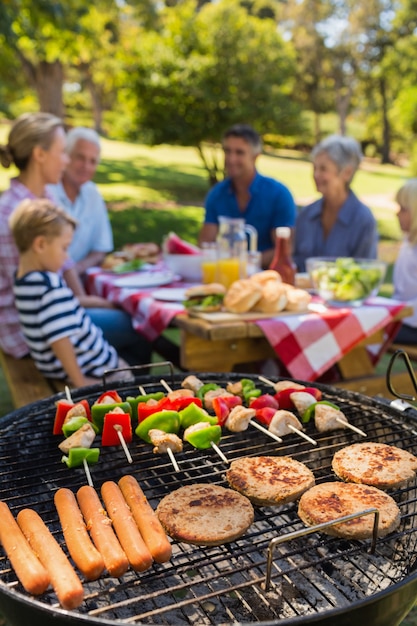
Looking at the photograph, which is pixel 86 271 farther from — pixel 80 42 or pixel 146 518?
pixel 80 42

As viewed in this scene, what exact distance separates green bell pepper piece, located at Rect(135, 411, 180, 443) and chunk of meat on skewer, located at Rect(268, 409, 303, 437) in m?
0.38

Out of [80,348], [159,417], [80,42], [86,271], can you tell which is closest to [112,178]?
[80,42]

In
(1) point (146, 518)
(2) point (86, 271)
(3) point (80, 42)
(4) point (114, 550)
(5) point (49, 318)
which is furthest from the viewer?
(3) point (80, 42)

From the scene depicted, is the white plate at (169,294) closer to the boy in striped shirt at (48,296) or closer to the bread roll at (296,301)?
the boy in striped shirt at (48,296)

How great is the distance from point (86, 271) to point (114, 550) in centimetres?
395

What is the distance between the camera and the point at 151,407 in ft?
8.00

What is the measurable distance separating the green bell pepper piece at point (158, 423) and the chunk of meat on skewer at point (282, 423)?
382 millimetres

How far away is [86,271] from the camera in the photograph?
17.3 ft

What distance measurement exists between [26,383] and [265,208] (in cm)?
285

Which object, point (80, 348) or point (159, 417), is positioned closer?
point (159, 417)

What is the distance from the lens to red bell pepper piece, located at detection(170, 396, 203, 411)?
248cm

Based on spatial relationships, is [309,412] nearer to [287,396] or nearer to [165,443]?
[287,396]

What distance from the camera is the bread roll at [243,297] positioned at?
354 centimetres

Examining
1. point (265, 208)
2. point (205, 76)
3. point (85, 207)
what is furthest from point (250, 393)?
point (205, 76)
